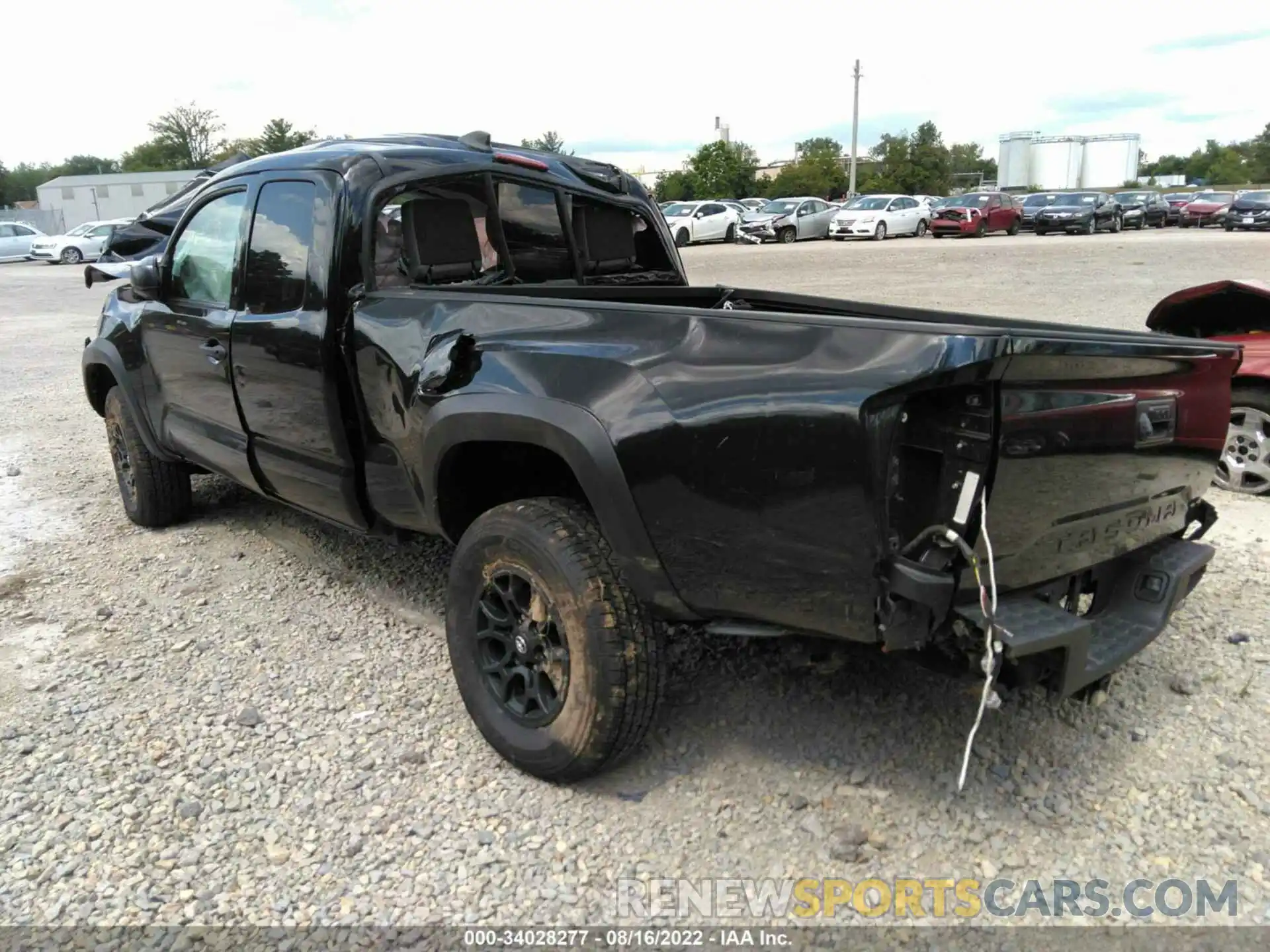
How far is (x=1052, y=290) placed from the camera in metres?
15.3

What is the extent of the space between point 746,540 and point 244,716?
2.06 m

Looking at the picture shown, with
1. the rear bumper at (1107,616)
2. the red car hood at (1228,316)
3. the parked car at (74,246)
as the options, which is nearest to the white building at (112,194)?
the parked car at (74,246)

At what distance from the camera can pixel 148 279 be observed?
4.57 metres

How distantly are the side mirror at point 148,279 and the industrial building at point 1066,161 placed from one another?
86.2 m

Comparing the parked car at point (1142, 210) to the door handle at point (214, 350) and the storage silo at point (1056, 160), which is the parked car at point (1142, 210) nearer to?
the door handle at point (214, 350)

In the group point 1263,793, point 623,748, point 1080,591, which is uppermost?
point 1080,591

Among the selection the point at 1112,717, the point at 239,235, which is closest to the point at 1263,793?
the point at 1112,717

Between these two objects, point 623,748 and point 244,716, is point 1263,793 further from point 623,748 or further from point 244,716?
point 244,716

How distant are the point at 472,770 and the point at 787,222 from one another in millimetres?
29128

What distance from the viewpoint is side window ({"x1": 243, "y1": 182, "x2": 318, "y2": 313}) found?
3.68m

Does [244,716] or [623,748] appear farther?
[244,716]

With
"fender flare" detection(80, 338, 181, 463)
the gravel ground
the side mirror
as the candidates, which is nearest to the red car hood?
the gravel ground

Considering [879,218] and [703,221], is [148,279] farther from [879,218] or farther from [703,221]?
[879,218]

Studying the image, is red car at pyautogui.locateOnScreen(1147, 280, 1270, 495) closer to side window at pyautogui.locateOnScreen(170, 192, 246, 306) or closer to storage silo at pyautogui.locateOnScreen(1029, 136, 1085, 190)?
side window at pyautogui.locateOnScreen(170, 192, 246, 306)
